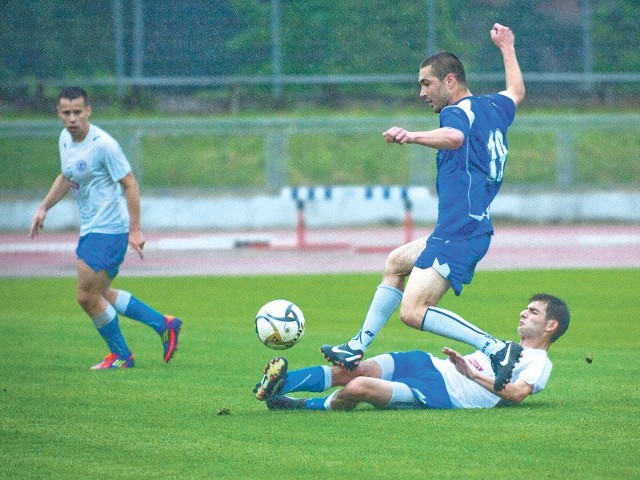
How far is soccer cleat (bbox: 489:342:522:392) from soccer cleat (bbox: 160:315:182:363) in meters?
3.54

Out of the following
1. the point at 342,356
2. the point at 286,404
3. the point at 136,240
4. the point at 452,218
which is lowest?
the point at 286,404

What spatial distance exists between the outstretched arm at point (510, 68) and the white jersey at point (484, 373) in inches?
69.6

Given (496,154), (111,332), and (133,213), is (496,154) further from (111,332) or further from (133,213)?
(111,332)

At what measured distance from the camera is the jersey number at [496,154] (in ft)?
26.2

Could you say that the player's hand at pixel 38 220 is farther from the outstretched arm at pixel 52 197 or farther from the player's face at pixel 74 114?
the player's face at pixel 74 114

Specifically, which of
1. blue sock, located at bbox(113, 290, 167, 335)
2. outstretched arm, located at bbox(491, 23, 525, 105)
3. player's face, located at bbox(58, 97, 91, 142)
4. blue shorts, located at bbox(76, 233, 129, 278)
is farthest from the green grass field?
outstretched arm, located at bbox(491, 23, 525, 105)

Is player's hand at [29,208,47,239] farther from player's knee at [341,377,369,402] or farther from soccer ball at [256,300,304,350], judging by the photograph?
player's knee at [341,377,369,402]

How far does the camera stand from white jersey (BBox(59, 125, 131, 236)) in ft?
33.0

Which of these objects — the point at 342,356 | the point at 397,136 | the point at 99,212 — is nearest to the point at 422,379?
the point at 342,356

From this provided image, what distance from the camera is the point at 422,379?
7.86 m

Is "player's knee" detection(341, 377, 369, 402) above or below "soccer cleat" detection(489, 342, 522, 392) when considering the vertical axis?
below

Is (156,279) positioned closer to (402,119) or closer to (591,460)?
(402,119)

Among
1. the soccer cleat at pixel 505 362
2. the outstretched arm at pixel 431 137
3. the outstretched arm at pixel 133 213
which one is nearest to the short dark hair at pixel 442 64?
the outstretched arm at pixel 431 137

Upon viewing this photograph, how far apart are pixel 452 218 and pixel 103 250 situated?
332 centimetres
